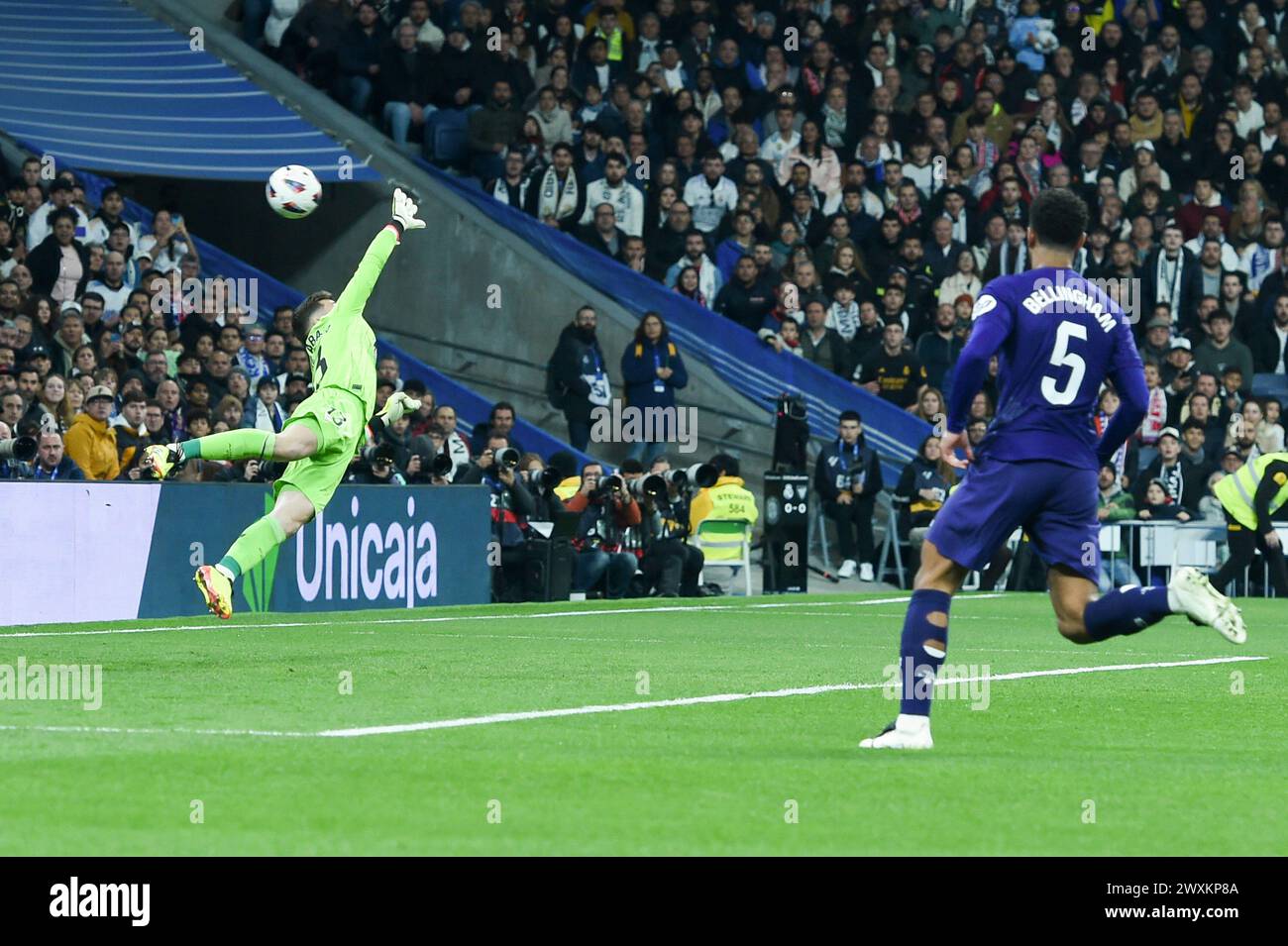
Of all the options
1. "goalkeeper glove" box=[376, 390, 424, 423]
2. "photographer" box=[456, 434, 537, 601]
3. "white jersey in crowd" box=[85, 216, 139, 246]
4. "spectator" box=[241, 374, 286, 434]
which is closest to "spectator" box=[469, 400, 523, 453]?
"photographer" box=[456, 434, 537, 601]

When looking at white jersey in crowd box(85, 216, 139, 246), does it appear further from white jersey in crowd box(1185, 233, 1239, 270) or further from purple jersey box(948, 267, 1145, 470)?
purple jersey box(948, 267, 1145, 470)

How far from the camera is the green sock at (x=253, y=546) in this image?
13.3 meters

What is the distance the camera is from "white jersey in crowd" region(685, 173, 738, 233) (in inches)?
1066

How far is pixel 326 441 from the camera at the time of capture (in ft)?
45.8

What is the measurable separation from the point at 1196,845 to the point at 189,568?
12.6m

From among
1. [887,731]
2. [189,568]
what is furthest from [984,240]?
[887,731]

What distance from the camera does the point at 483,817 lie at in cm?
667

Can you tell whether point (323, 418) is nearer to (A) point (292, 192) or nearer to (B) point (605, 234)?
(A) point (292, 192)

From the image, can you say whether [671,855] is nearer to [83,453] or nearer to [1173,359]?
[83,453]

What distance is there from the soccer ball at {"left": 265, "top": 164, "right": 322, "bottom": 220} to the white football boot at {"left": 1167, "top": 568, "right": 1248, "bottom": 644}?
798 cm
